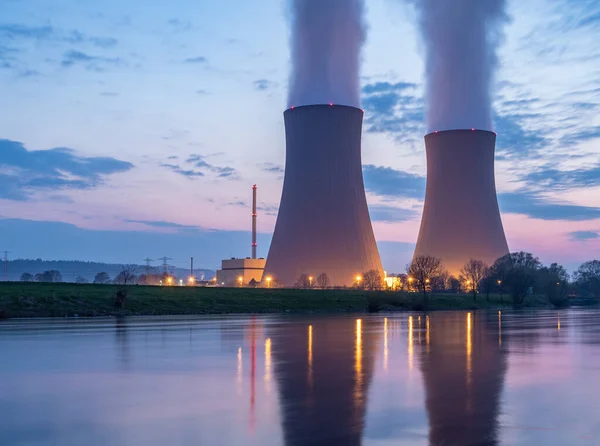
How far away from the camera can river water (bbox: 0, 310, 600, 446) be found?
16.6 ft

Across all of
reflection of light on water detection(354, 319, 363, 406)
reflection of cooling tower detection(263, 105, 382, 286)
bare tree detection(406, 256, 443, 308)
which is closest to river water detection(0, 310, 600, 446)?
A: reflection of light on water detection(354, 319, 363, 406)

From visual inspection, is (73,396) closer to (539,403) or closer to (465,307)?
(539,403)

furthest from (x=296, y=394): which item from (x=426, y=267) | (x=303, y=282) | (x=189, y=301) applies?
(x=426, y=267)

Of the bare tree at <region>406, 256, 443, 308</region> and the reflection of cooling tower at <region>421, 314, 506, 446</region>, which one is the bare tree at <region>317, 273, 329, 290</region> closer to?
the bare tree at <region>406, 256, 443, 308</region>

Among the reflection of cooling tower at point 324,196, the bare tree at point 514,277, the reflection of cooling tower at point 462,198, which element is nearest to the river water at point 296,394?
the reflection of cooling tower at point 324,196

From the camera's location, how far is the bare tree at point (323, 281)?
38.2 m

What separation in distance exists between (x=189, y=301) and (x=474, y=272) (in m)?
21.7

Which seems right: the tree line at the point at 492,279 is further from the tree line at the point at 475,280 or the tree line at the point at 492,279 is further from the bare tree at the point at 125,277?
the bare tree at the point at 125,277

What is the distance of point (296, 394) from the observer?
6.73 meters

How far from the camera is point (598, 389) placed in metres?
7.26

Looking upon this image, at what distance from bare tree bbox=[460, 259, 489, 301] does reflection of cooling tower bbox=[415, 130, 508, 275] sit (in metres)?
1.29

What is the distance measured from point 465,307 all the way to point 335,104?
1464 centimetres

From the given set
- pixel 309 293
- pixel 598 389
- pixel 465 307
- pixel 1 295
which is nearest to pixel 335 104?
pixel 309 293

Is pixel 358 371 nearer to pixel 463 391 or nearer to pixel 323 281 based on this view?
pixel 463 391
